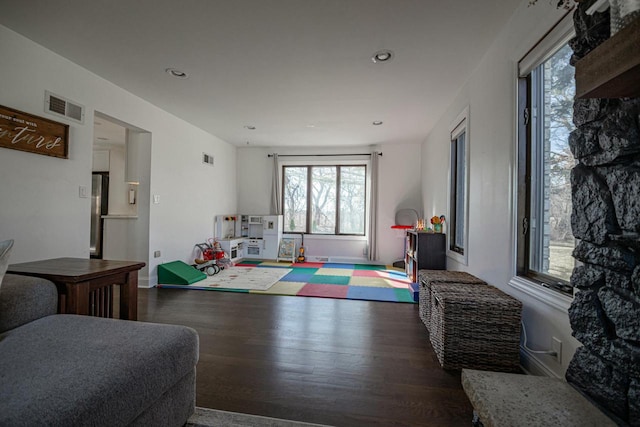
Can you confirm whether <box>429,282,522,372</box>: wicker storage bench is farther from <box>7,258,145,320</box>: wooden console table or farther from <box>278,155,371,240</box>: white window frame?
<box>278,155,371,240</box>: white window frame

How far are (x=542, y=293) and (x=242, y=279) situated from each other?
3863mm

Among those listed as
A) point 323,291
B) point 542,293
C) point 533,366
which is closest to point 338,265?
point 323,291

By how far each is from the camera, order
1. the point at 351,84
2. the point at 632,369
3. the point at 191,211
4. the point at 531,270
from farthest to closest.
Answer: the point at 191,211 < the point at 351,84 < the point at 531,270 < the point at 632,369

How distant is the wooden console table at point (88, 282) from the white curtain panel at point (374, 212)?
463 centimetres

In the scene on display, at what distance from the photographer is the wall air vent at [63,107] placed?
2.69 meters

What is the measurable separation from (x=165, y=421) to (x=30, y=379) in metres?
0.53

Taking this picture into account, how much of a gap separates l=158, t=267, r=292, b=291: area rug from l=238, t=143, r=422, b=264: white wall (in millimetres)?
1456

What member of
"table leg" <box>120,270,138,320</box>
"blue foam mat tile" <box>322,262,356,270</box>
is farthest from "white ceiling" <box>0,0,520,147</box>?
"blue foam mat tile" <box>322,262,356,270</box>

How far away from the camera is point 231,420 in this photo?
142cm

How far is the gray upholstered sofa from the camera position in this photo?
0.83 metres

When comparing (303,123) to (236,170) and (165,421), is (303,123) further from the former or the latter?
(165,421)

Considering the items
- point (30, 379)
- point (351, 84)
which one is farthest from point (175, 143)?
point (30, 379)

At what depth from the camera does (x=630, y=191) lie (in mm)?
920

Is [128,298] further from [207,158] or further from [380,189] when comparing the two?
[380,189]
